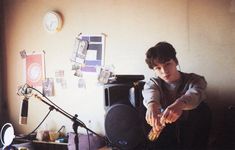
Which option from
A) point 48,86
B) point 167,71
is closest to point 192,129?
point 167,71

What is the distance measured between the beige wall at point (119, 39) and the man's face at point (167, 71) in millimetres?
462

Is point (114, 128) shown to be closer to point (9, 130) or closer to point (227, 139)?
point (227, 139)

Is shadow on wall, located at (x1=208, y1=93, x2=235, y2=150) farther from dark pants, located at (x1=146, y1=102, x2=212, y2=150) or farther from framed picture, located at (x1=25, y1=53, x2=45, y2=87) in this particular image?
framed picture, located at (x1=25, y1=53, x2=45, y2=87)

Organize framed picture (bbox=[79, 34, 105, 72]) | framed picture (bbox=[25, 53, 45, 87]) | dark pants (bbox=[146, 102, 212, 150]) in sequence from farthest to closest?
framed picture (bbox=[25, 53, 45, 87]), framed picture (bbox=[79, 34, 105, 72]), dark pants (bbox=[146, 102, 212, 150])

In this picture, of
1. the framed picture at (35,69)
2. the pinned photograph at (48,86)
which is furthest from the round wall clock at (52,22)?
the pinned photograph at (48,86)

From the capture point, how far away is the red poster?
2654 millimetres

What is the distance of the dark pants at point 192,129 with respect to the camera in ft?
5.26

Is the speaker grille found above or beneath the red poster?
beneath

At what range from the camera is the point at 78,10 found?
247 cm

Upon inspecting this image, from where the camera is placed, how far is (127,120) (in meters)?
1.75

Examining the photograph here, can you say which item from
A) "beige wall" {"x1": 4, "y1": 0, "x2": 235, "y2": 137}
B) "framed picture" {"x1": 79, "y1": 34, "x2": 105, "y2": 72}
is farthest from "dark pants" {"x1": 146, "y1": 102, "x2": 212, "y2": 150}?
"framed picture" {"x1": 79, "y1": 34, "x2": 105, "y2": 72}

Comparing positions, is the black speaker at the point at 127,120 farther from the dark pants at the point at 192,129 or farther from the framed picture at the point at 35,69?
the framed picture at the point at 35,69

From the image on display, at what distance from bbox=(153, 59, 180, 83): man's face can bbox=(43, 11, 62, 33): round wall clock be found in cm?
113

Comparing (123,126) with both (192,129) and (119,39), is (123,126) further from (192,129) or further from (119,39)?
(119,39)
